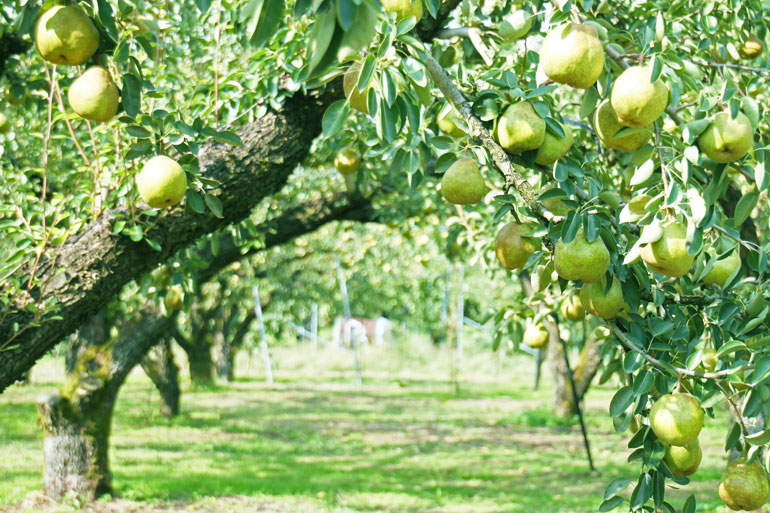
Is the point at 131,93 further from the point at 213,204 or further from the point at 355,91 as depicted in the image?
the point at 355,91

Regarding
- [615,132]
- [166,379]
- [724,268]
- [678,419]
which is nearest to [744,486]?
[678,419]

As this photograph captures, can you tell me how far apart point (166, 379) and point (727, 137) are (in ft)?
35.0

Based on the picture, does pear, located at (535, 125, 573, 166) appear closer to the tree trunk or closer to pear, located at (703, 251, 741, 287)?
pear, located at (703, 251, 741, 287)

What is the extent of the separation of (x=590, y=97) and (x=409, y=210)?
448 centimetres

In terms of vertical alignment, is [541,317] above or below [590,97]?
below

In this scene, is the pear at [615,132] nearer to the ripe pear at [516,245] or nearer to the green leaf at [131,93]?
the ripe pear at [516,245]

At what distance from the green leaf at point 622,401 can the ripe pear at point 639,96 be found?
0.70m

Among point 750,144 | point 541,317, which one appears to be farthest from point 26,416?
point 750,144

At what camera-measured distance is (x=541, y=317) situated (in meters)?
3.52

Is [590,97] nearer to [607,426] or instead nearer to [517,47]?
[517,47]

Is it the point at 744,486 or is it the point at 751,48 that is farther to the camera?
the point at 751,48

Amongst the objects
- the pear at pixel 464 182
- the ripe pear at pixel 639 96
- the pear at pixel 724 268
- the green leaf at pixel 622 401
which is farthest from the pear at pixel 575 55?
the green leaf at pixel 622 401

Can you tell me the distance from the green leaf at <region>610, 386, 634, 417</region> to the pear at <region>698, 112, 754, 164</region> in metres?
0.64

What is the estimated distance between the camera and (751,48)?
10.2 ft
